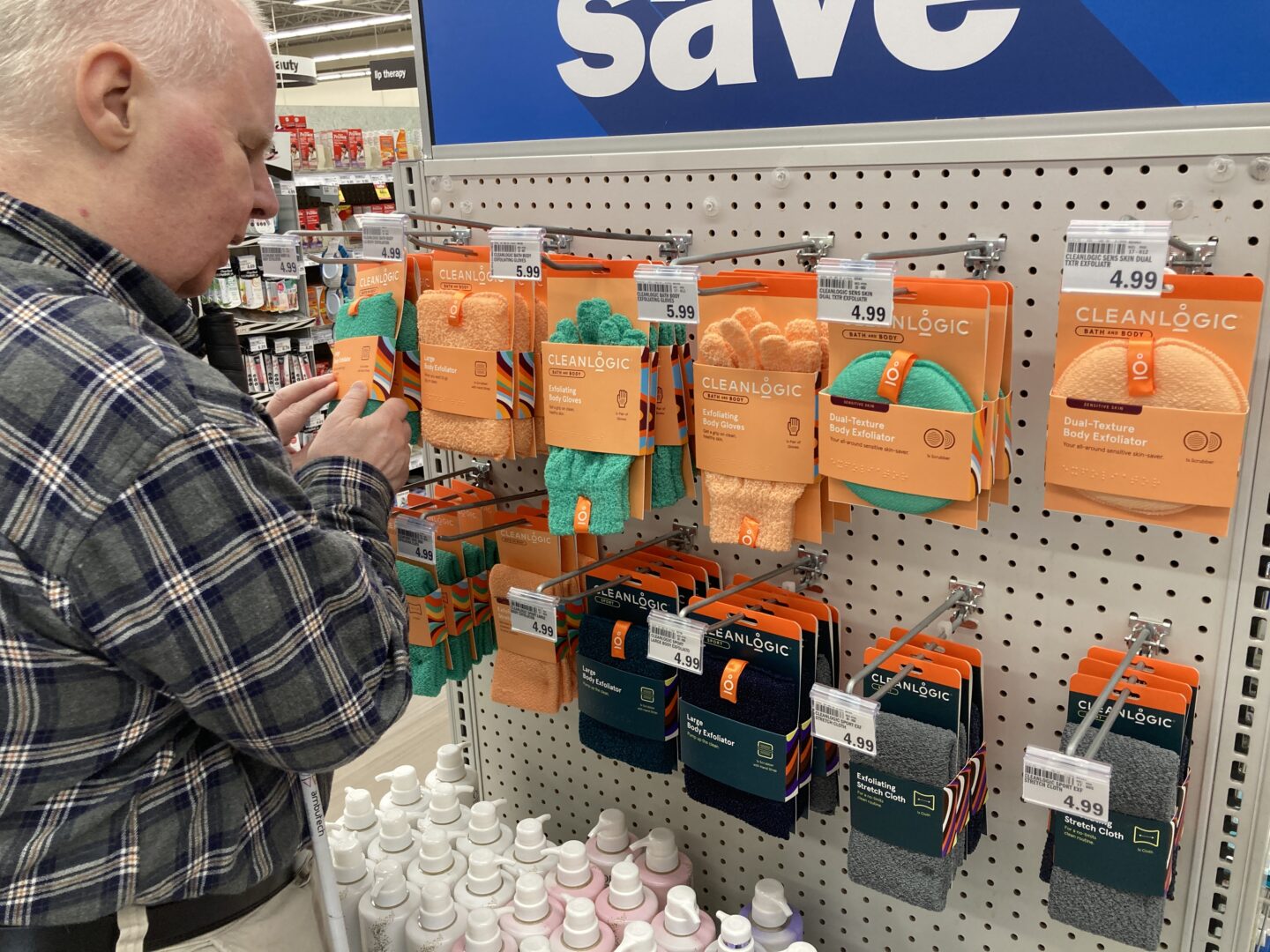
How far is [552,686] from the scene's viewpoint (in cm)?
166

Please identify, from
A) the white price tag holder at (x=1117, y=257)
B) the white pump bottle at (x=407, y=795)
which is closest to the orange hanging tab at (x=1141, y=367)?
the white price tag holder at (x=1117, y=257)

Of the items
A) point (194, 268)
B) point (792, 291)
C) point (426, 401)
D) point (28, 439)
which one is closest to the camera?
point (28, 439)

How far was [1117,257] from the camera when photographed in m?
0.90

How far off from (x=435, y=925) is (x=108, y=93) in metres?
1.24

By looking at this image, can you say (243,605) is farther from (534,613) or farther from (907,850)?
(907,850)

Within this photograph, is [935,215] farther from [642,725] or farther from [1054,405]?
[642,725]

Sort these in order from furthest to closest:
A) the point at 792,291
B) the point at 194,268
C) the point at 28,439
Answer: the point at 792,291, the point at 194,268, the point at 28,439

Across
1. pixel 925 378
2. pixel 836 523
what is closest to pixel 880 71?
pixel 925 378

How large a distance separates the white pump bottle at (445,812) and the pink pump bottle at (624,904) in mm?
394

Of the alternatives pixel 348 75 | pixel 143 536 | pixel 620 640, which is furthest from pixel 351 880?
pixel 348 75

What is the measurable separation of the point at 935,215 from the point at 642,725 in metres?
0.85

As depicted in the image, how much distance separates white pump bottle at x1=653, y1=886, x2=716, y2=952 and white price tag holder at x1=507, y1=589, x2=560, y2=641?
0.44 m

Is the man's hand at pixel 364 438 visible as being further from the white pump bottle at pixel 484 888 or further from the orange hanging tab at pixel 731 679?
the white pump bottle at pixel 484 888

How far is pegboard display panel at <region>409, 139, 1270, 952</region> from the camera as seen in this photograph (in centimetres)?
110
